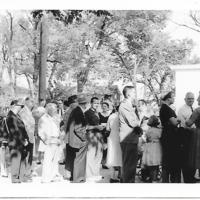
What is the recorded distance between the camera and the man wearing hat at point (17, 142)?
833cm

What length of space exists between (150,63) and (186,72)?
238 centimetres

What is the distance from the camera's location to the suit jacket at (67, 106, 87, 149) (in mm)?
8414

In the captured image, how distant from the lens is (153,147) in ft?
27.9

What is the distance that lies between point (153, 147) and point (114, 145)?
735mm

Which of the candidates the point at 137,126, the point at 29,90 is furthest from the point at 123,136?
the point at 29,90

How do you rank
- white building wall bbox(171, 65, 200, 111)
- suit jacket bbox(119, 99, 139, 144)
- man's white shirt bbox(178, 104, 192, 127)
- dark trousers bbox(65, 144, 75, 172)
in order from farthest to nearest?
white building wall bbox(171, 65, 200, 111)
dark trousers bbox(65, 144, 75, 172)
man's white shirt bbox(178, 104, 192, 127)
suit jacket bbox(119, 99, 139, 144)

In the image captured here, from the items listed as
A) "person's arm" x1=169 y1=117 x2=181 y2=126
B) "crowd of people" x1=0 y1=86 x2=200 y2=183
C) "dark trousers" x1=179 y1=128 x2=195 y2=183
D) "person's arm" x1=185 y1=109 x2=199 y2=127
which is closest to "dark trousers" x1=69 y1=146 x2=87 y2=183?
"crowd of people" x1=0 y1=86 x2=200 y2=183

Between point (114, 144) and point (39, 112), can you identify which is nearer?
point (114, 144)

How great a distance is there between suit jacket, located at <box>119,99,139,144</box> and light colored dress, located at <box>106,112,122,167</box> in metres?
0.44

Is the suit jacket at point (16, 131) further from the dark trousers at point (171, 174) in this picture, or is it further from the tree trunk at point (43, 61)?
the dark trousers at point (171, 174)

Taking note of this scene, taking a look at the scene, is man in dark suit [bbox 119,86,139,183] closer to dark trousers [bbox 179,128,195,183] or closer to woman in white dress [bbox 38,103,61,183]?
dark trousers [bbox 179,128,195,183]

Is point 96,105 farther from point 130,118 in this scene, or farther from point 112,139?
point 130,118

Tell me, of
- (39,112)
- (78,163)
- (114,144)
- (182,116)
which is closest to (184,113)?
(182,116)
